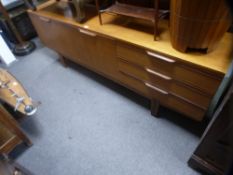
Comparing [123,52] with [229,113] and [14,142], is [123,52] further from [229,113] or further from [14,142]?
[14,142]

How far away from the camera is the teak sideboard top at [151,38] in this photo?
0.89 metres

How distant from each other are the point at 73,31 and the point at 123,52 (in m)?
0.50

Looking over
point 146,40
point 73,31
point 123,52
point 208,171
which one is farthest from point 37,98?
point 208,171

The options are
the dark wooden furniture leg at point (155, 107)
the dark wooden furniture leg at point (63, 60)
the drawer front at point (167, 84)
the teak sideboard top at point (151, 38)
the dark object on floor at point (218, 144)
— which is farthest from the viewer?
the dark wooden furniture leg at point (63, 60)

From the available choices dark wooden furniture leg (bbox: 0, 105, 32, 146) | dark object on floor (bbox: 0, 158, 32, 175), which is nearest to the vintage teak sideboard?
dark wooden furniture leg (bbox: 0, 105, 32, 146)

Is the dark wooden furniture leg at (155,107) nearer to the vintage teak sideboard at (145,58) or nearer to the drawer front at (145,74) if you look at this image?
the vintage teak sideboard at (145,58)

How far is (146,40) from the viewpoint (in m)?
1.09

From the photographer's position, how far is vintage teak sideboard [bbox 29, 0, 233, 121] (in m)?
0.92

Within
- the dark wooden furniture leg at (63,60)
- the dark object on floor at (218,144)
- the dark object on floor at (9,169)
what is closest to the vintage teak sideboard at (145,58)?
the dark object on floor at (218,144)

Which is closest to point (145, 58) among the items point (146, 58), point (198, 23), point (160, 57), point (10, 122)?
point (146, 58)

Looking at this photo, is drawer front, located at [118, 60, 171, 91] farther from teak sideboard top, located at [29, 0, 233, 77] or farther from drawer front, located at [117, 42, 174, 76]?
teak sideboard top, located at [29, 0, 233, 77]

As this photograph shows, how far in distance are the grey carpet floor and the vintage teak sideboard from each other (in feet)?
0.65

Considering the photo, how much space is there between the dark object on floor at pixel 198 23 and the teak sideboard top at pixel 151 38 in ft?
0.17

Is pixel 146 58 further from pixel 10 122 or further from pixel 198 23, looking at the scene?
pixel 10 122
